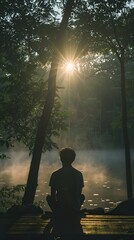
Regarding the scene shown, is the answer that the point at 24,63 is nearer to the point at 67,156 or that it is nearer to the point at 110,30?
the point at 110,30

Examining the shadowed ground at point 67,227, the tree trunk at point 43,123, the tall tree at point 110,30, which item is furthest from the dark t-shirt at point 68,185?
the tall tree at point 110,30

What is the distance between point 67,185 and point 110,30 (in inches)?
571

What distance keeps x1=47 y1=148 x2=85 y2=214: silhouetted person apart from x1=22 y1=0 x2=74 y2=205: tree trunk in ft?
24.2

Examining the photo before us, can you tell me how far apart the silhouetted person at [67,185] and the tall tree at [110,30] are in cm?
1126

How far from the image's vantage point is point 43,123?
1611cm

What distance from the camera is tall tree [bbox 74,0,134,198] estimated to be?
1864 cm

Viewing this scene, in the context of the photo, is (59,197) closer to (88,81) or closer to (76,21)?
(76,21)

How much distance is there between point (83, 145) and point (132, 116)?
62462 mm

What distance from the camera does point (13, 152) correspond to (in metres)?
90.9

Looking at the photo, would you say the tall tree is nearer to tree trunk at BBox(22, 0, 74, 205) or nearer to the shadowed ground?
tree trunk at BBox(22, 0, 74, 205)

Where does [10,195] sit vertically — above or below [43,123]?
below

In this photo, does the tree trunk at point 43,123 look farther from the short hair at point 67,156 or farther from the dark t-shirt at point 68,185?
the short hair at point 67,156

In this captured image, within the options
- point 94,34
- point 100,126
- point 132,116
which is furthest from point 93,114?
point 94,34

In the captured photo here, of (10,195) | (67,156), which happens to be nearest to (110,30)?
(10,195)
